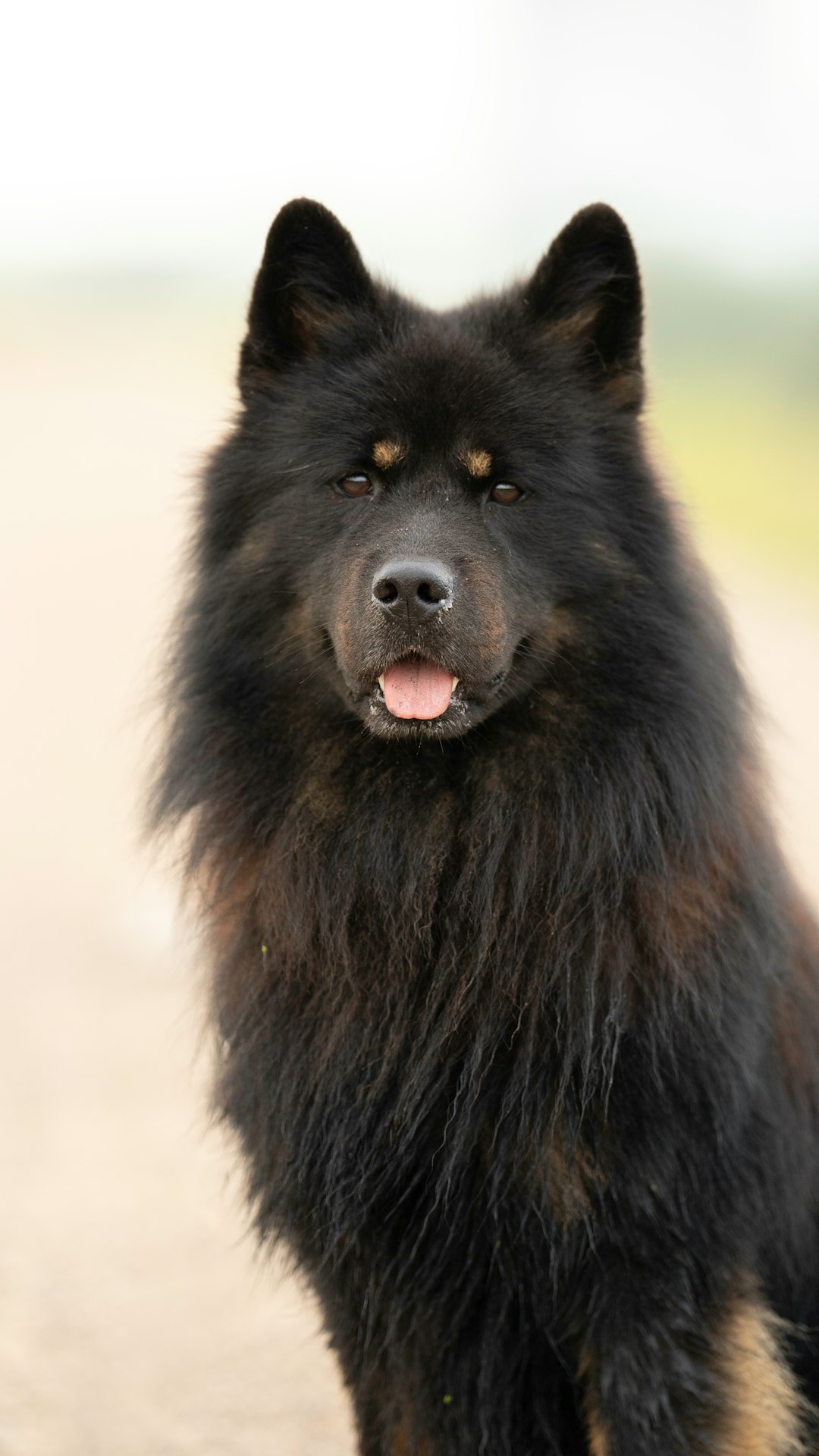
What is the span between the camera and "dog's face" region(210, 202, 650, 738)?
275 cm

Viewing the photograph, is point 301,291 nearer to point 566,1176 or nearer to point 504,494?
point 504,494

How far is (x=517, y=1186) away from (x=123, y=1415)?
1.75 m

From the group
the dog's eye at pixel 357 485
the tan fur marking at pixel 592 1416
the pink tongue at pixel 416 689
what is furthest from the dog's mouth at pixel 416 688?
the tan fur marking at pixel 592 1416

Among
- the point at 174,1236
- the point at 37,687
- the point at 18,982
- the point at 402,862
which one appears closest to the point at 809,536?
the point at 37,687

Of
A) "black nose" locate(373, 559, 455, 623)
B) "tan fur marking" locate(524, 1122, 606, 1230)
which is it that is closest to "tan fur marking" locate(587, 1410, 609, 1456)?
"tan fur marking" locate(524, 1122, 606, 1230)

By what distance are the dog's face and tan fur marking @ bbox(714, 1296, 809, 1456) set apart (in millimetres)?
1303

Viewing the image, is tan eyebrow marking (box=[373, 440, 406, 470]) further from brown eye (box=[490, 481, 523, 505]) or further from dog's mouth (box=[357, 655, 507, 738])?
dog's mouth (box=[357, 655, 507, 738])

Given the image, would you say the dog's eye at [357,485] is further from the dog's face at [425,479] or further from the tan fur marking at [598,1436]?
the tan fur marking at [598,1436]

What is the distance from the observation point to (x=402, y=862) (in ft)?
9.61

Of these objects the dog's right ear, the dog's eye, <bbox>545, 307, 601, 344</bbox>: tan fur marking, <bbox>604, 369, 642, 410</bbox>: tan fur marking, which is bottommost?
the dog's eye

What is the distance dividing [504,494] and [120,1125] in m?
3.70

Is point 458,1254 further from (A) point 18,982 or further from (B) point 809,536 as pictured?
(B) point 809,536

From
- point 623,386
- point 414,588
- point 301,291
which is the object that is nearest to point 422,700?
point 414,588

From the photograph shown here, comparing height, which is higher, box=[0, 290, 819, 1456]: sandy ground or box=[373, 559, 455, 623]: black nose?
box=[373, 559, 455, 623]: black nose
